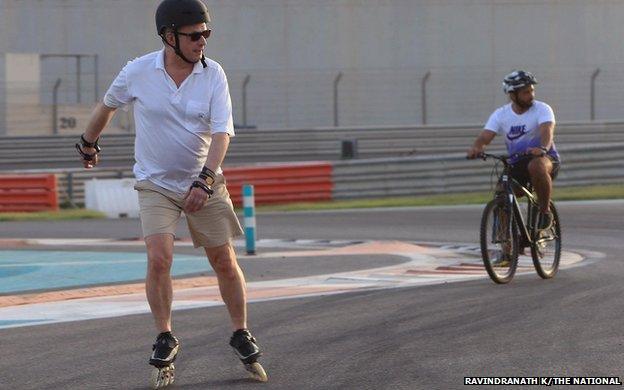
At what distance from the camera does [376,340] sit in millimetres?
8164

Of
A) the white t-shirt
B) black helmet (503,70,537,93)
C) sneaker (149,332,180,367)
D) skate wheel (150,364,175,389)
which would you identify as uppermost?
black helmet (503,70,537,93)

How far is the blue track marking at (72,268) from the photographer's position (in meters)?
12.5

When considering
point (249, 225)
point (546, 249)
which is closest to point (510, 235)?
point (546, 249)

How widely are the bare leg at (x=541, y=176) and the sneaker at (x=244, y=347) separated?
5068 millimetres

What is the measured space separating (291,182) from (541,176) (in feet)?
44.2

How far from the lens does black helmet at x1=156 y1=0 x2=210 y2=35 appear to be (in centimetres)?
686

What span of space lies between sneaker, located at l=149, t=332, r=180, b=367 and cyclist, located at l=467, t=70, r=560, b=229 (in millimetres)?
5285

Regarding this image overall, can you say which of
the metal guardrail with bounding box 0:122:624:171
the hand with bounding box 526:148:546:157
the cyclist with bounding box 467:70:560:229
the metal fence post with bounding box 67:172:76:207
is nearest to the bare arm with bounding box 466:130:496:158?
the cyclist with bounding box 467:70:560:229

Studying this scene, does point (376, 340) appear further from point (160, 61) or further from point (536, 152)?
point (536, 152)

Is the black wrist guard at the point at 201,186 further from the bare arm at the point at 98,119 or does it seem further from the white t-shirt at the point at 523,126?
the white t-shirt at the point at 523,126

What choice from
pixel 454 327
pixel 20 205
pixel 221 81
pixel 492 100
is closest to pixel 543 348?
pixel 454 327

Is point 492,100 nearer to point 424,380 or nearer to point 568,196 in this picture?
point 568,196

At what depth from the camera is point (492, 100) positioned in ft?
114

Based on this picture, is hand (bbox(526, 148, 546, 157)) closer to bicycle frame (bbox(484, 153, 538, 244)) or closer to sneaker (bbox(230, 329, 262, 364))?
bicycle frame (bbox(484, 153, 538, 244))
